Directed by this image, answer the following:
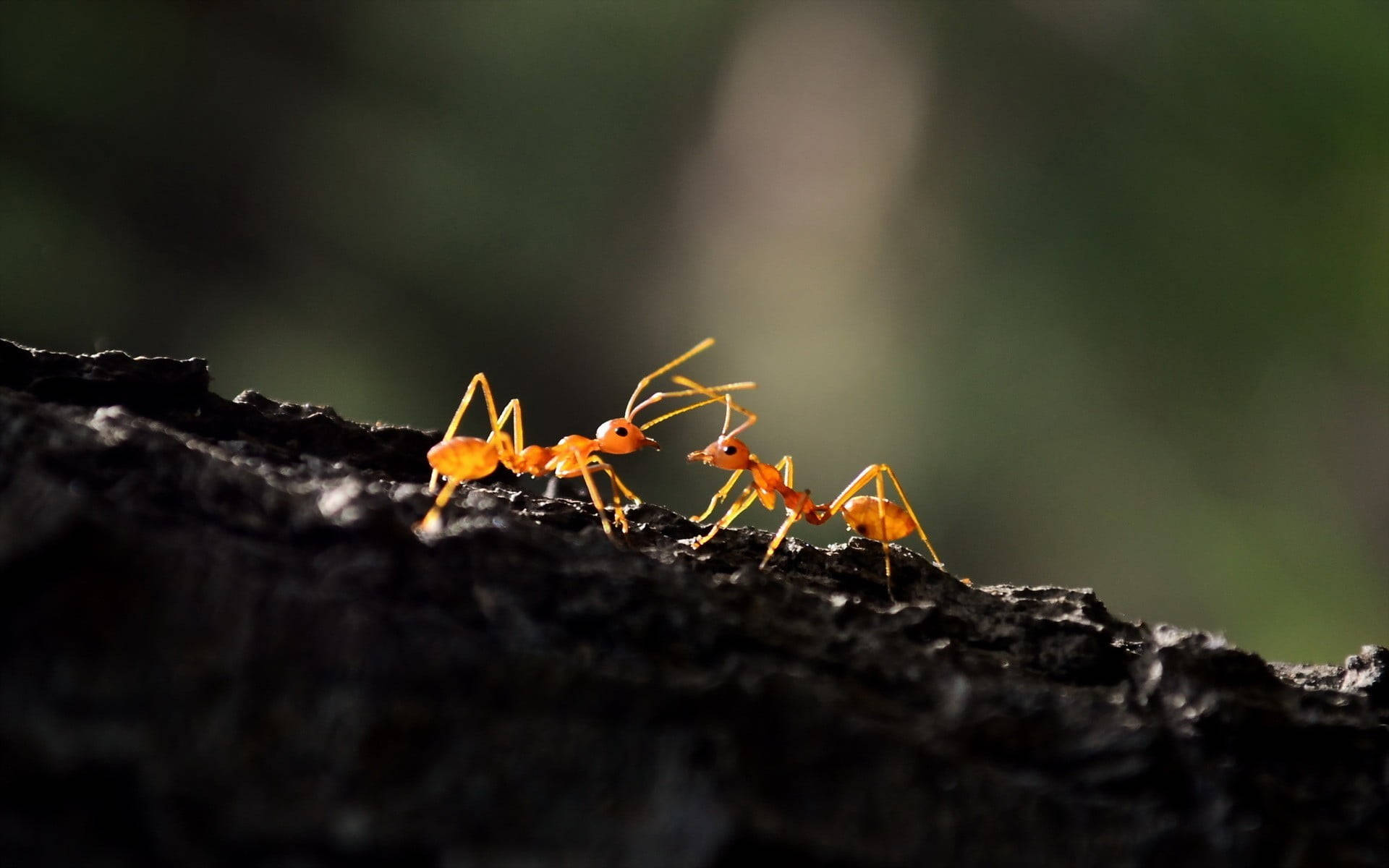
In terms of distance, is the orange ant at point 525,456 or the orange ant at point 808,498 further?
the orange ant at point 808,498

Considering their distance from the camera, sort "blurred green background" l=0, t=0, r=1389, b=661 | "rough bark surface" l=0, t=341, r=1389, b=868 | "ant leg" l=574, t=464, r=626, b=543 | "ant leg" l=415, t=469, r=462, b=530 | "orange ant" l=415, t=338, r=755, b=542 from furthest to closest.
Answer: "blurred green background" l=0, t=0, r=1389, b=661 → "orange ant" l=415, t=338, r=755, b=542 → "ant leg" l=574, t=464, r=626, b=543 → "ant leg" l=415, t=469, r=462, b=530 → "rough bark surface" l=0, t=341, r=1389, b=868

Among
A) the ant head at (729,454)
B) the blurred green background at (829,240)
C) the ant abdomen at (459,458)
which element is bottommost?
the ant abdomen at (459,458)

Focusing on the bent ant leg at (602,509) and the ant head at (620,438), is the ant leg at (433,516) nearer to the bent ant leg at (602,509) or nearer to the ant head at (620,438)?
the bent ant leg at (602,509)

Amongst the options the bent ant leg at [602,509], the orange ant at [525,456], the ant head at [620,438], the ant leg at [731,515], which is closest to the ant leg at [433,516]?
the orange ant at [525,456]

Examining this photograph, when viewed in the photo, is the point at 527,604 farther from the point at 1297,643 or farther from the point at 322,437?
the point at 1297,643

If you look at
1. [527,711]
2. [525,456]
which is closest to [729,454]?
[525,456]

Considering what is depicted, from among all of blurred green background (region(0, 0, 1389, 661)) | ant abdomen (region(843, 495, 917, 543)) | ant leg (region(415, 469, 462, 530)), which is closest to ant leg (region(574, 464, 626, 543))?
ant leg (region(415, 469, 462, 530))

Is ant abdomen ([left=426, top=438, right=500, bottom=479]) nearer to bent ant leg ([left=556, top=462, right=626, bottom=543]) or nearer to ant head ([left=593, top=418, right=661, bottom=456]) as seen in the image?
bent ant leg ([left=556, top=462, right=626, bottom=543])
